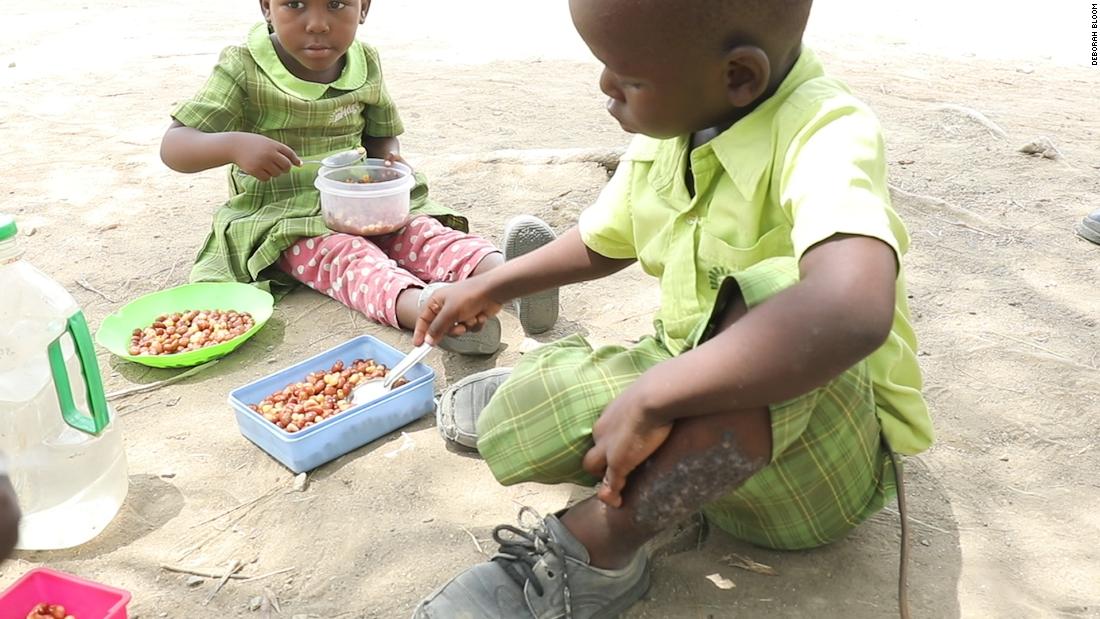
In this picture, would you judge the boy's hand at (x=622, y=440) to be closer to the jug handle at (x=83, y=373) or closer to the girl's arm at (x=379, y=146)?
the jug handle at (x=83, y=373)

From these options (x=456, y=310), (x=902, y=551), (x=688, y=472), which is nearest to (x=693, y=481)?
(x=688, y=472)

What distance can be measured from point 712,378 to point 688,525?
0.56m

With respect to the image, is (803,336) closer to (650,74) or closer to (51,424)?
(650,74)

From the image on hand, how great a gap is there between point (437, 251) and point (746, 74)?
1530 mm

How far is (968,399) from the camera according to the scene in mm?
2127

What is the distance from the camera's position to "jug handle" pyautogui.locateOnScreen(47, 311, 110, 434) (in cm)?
171

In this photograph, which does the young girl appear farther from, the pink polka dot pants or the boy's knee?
the boy's knee

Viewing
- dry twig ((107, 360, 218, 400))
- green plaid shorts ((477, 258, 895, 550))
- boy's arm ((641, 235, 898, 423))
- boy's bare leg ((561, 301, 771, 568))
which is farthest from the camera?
dry twig ((107, 360, 218, 400))

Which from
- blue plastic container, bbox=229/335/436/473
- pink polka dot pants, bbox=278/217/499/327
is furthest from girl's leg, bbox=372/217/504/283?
blue plastic container, bbox=229/335/436/473

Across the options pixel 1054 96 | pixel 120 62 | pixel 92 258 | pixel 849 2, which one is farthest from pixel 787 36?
pixel 849 2

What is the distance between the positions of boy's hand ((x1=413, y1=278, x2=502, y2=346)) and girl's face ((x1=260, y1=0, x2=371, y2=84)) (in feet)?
3.82

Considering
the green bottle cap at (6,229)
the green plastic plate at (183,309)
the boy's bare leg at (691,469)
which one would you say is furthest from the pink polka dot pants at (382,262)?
the boy's bare leg at (691,469)

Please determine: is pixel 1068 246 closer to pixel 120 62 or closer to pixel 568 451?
pixel 568 451

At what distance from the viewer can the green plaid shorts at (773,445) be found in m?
1.42
